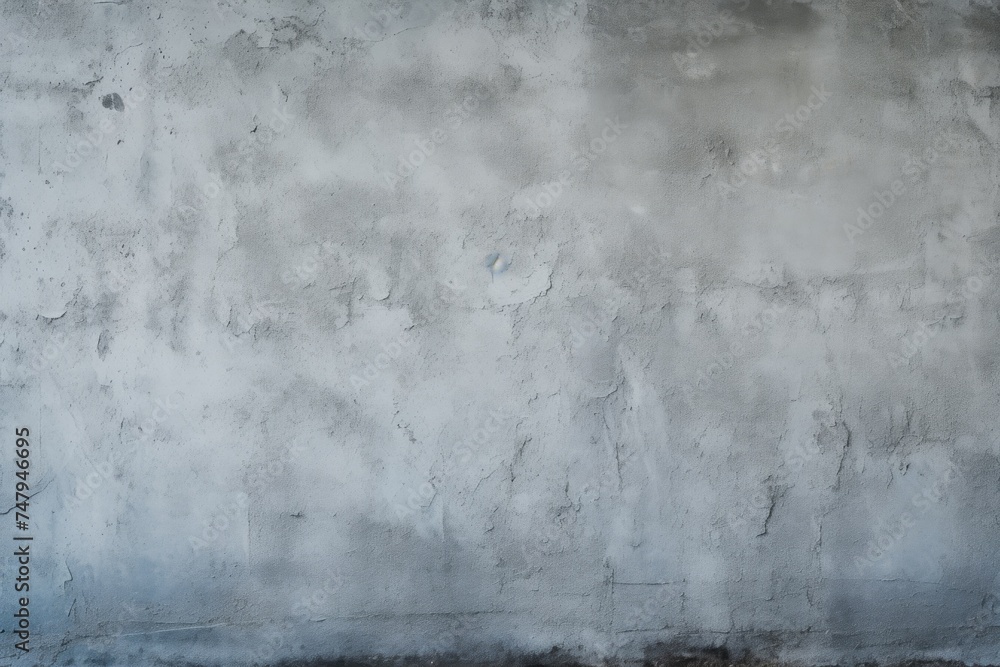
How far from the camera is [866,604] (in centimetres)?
257

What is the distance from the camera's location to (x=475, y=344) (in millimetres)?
2564

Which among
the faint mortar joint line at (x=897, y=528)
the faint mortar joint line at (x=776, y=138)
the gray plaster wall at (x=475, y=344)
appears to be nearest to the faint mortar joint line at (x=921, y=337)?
the gray plaster wall at (x=475, y=344)

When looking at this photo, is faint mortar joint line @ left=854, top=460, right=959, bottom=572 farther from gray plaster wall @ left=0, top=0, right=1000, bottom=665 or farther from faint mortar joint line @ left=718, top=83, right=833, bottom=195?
faint mortar joint line @ left=718, top=83, right=833, bottom=195

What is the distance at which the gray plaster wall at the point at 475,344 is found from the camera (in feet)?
8.30

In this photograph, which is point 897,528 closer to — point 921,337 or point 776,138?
point 921,337

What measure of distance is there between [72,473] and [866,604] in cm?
294

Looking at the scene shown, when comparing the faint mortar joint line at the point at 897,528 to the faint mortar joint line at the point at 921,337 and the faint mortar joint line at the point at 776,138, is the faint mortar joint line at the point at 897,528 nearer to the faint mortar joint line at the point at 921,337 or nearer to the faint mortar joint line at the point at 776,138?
the faint mortar joint line at the point at 921,337

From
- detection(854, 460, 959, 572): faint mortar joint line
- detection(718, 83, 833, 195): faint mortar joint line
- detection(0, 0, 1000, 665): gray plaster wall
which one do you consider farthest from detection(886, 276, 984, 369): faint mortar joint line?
detection(718, 83, 833, 195): faint mortar joint line

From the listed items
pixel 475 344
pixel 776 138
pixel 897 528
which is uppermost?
pixel 776 138

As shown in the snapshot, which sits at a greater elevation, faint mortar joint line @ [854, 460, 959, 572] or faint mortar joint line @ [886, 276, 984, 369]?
faint mortar joint line @ [886, 276, 984, 369]

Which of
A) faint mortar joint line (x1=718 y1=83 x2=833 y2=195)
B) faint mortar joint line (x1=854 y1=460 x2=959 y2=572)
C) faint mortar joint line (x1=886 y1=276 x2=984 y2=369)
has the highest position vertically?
faint mortar joint line (x1=718 y1=83 x2=833 y2=195)

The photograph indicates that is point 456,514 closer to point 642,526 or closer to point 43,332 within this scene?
point 642,526

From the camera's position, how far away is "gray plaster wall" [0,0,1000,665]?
2531 mm

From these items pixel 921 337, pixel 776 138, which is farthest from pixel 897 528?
pixel 776 138
